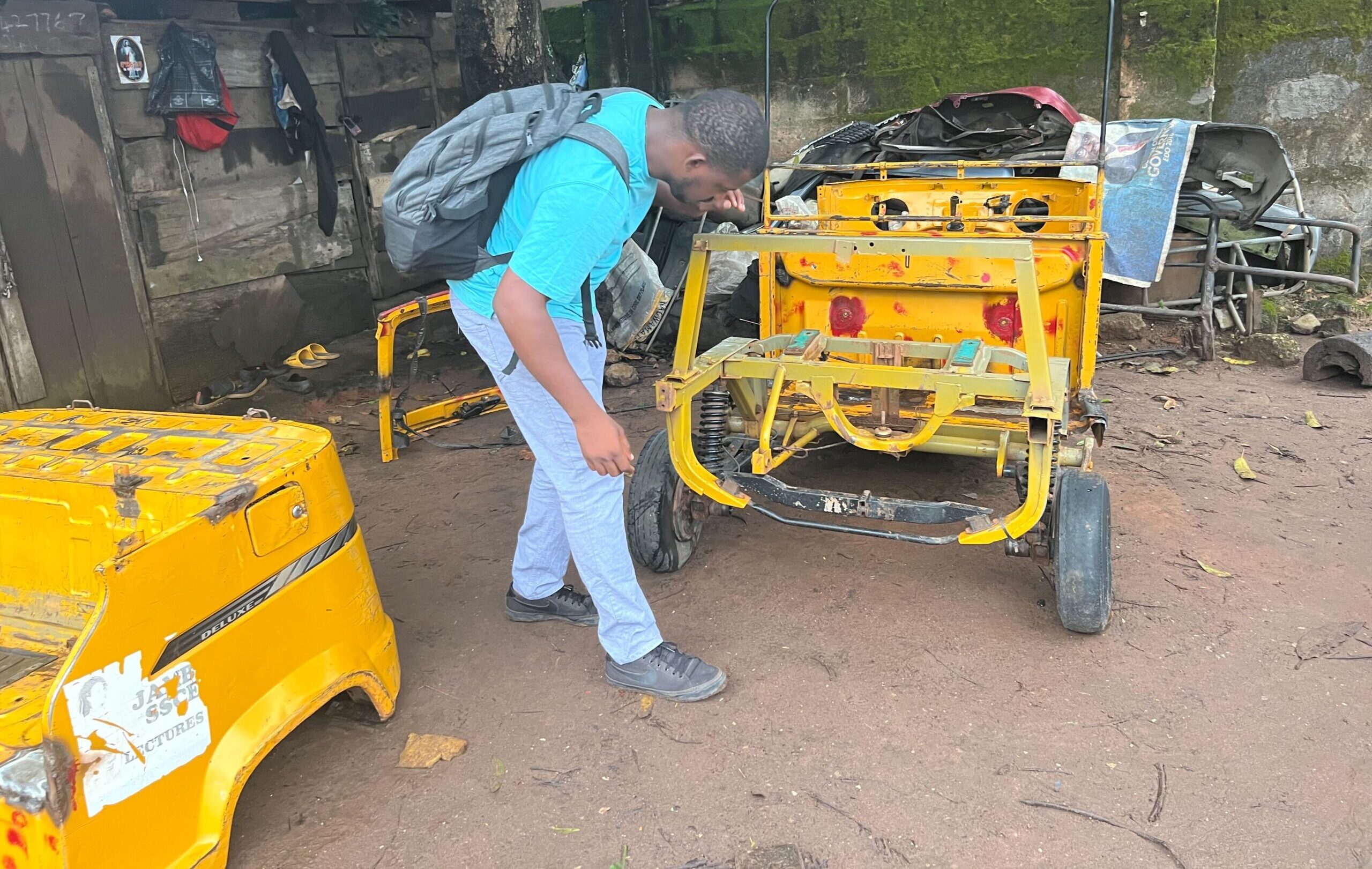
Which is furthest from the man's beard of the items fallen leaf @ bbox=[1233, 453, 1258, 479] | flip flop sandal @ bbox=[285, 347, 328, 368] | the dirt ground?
flip flop sandal @ bbox=[285, 347, 328, 368]

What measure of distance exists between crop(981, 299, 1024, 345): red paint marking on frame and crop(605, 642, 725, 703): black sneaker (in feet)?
6.97

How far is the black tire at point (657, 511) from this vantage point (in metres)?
3.78

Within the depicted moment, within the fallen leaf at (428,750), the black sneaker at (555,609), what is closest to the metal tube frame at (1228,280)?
the black sneaker at (555,609)

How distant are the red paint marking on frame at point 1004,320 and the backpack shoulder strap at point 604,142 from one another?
2374 mm

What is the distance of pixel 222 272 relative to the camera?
279 inches

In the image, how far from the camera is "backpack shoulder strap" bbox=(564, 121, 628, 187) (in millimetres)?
2393

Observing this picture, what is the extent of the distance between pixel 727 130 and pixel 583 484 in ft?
3.63

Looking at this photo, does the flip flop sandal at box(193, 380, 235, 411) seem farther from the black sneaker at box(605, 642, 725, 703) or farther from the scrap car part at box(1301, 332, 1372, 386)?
the scrap car part at box(1301, 332, 1372, 386)

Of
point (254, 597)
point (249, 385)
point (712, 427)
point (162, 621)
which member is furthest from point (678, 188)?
point (249, 385)

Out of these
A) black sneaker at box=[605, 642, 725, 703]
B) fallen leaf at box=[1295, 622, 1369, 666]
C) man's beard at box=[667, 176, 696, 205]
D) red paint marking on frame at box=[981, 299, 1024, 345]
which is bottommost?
fallen leaf at box=[1295, 622, 1369, 666]

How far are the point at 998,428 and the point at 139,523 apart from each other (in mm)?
2949

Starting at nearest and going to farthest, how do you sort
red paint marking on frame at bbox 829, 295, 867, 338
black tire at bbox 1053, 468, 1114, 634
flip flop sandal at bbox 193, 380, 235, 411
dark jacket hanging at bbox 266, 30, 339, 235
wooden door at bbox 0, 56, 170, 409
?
black tire at bbox 1053, 468, 1114, 634
red paint marking on frame at bbox 829, 295, 867, 338
wooden door at bbox 0, 56, 170, 409
flip flop sandal at bbox 193, 380, 235, 411
dark jacket hanging at bbox 266, 30, 339, 235

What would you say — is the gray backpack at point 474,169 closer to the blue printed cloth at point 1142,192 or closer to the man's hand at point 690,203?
the man's hand at point 690,203

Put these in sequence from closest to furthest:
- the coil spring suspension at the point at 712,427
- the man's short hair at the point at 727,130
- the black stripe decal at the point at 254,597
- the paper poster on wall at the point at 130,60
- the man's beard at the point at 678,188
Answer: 1. the black stripe decal at the point at 254,597
2. the man's short hair at the point at 727,130
3. the man's beard at the point at 678,188
4. the coil spring suspension at the point at 712,427
5. the paper poster on wall at the point at 130,60
